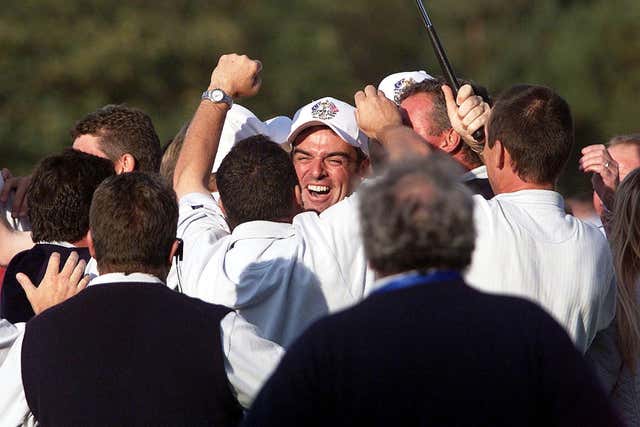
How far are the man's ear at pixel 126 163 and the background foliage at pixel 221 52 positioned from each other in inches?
759

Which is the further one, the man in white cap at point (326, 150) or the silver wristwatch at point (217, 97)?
the man in white cap at point (326, 150)

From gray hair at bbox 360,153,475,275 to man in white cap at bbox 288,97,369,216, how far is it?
8.80ft

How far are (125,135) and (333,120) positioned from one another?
2.95 ft

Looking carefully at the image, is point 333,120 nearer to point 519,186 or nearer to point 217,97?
point 217,97

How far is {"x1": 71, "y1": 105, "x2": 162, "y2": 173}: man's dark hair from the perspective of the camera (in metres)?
6.09

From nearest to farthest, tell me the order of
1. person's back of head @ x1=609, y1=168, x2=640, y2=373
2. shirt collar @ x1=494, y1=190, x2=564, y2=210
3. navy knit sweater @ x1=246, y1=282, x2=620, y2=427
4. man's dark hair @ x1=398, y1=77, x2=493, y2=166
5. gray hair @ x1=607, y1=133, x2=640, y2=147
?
navy knit sweater @ x1=246, y1=282, x2=620, y2=427
shirt collar @ x1=494, y1=190, x2=564, y2=210
person's back of head @ x1=609, y1=168, x2=640, y2=373
man's dark hair @ x1=398, y1=77, x2=493, y2=166
gray hair @ x1=607, y1=133, x2=640, y2=147

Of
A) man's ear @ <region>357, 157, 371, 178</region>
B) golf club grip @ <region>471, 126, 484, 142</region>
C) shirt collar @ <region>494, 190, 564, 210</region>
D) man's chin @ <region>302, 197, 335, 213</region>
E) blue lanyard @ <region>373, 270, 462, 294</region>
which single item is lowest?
shirt collar @ <region>494, 190, 564, 210</region>

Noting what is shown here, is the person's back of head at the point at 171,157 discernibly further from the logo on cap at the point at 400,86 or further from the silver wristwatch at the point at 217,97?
the logo on cap at the point at 400,86

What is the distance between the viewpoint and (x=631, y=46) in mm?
28438

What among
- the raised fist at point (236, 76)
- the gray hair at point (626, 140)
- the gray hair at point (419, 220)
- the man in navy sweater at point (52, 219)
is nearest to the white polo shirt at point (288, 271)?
the man in navy sweater at point (52, 219)

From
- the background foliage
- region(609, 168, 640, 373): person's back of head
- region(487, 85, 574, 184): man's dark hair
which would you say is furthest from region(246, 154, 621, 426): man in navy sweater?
the background foliage

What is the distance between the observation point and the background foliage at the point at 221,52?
27.1 meters

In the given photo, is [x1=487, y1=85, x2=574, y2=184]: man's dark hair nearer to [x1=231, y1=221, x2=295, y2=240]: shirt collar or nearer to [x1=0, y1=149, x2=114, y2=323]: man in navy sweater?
[x1=231, y1=221, x2=295, y2=240]: shirt collar

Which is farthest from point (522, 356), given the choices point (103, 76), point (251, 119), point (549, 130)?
point (103, 76)
